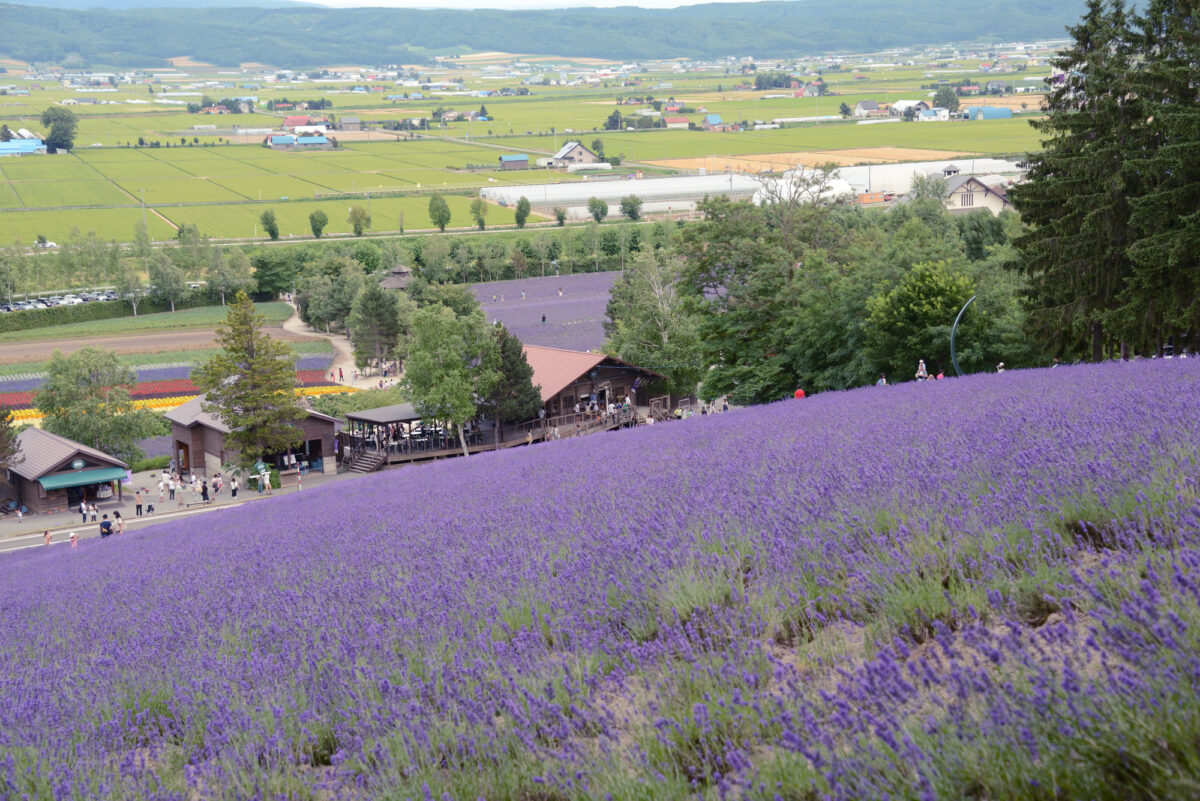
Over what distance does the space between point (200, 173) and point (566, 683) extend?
687 ft

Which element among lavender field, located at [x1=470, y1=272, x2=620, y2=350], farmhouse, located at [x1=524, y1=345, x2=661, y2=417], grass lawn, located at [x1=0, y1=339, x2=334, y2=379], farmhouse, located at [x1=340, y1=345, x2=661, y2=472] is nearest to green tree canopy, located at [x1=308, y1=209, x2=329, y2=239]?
lavender field, located at [x1=470, y1=272, x2=620, y2=350]

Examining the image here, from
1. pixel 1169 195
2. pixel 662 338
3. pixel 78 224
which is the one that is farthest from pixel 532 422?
pixel 78 224

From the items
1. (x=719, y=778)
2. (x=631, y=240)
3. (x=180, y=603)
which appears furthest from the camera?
(x=631, y=240)

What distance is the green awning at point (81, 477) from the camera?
4156 cm

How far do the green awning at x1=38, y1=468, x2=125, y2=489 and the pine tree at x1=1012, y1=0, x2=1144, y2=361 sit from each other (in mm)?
35818

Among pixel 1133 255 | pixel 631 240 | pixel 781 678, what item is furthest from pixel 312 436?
pixel 631 240

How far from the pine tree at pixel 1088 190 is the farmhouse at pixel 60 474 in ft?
117

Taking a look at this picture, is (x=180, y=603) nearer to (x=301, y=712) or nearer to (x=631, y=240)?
(x=301, y=712)

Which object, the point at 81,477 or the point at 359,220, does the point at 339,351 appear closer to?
the point at 81,477

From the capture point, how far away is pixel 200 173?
638ft

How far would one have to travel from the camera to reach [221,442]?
4866cm

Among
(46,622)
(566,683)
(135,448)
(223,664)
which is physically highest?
(566,683)

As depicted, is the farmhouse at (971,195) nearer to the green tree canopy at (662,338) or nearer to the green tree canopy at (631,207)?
the green tree canopy at (631,207)

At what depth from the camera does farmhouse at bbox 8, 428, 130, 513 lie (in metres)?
41.7
